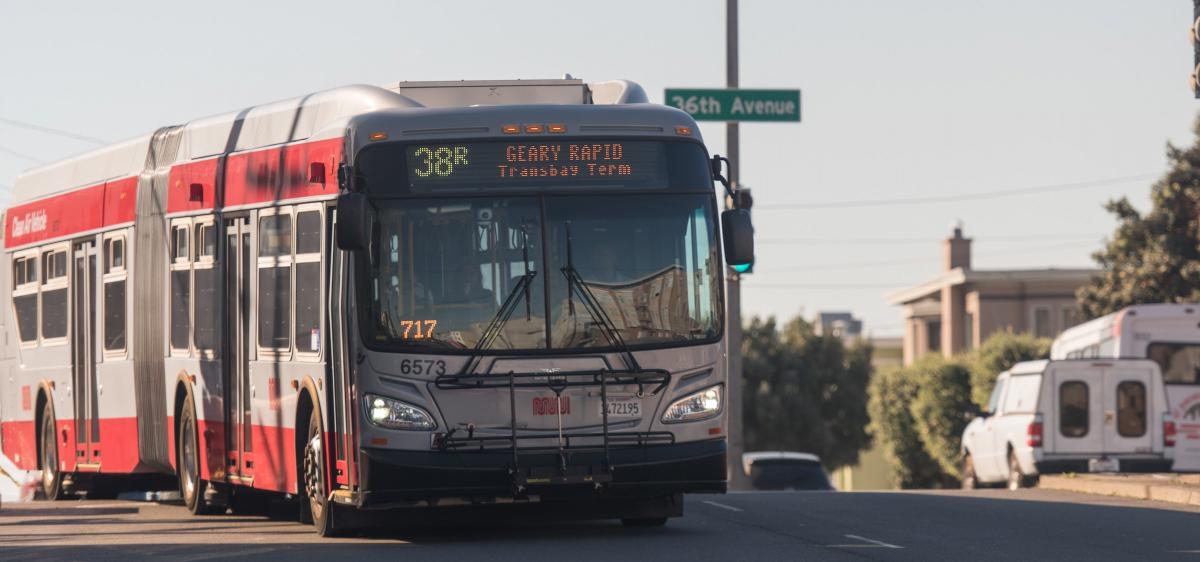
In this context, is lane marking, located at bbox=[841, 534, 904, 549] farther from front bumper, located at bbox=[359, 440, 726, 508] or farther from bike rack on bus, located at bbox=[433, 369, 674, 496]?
bike rack on bus, located at bbox=[433, 369, 674, 496]

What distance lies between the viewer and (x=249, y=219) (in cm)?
1731

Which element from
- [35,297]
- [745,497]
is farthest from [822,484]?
[35,297]

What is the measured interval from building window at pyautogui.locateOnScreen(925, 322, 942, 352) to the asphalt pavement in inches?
2436

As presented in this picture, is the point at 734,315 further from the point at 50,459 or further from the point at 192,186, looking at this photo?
the point at 192,186

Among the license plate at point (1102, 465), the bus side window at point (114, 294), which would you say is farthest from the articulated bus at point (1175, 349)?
the bus side window at point (114, 294)

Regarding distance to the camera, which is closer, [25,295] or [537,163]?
[537,163]

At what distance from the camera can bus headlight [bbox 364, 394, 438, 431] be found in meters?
14.6

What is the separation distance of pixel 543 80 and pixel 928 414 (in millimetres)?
45578

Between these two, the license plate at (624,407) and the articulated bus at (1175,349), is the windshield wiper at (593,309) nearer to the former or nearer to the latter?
the license plate at (624,407)

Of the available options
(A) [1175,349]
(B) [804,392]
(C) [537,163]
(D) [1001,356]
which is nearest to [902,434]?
(D) [1001,356]

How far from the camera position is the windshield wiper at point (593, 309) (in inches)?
582

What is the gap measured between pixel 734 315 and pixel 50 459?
30.8ft

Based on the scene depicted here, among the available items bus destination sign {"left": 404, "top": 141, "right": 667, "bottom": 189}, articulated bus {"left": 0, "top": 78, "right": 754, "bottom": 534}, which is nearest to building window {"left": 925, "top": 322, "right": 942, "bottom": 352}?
articulated bus {"left": 0, "top": 78, "right": 754, "bottom": 534}

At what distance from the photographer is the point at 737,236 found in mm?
15070
